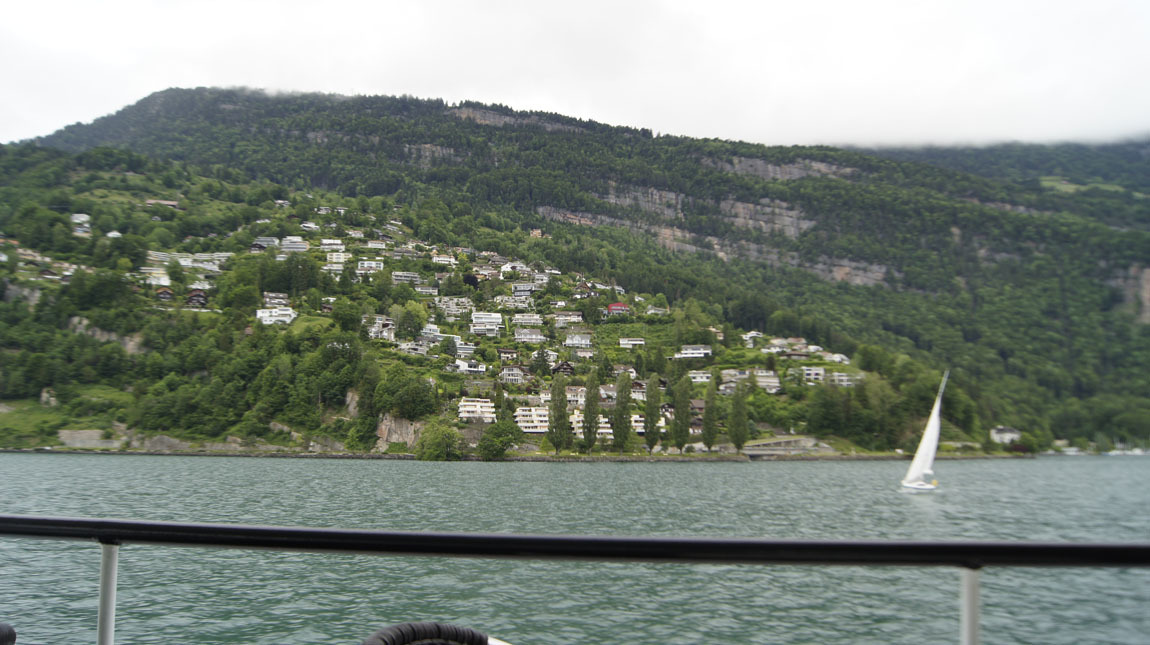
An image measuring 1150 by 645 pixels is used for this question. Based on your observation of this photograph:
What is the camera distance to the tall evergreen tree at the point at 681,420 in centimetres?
7825

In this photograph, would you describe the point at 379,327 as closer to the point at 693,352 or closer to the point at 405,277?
the point at 405,277

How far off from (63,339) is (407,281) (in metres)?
50.5

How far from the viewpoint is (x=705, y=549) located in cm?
151

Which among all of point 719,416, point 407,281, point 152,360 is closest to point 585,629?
point 719,416

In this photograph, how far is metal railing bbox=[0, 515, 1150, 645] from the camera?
1493mm

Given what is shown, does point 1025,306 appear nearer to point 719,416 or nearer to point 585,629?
point 719,416

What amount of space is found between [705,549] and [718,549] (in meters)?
0.03

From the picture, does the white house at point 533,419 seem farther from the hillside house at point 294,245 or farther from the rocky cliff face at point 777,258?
the rocky cliff face at point 777,258

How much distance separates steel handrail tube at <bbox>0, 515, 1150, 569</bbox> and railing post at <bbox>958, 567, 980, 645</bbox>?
0.04 meters

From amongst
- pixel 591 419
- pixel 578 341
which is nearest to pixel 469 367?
pixel 578 341

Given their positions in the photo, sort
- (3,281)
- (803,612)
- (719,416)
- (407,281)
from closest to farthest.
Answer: (803,612) < (719,416) < (3,281) < (407,281)

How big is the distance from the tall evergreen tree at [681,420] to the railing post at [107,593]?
77.7 meters

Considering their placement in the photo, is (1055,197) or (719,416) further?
(1055,197)

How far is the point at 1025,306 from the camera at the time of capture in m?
152
